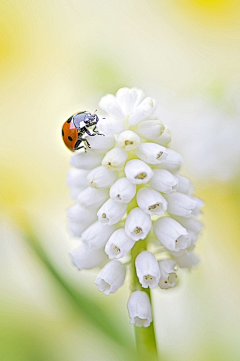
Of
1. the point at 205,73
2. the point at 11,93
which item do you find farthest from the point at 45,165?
the point at 205,73

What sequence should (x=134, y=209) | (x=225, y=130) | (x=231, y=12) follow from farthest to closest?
(x=231, y=12) → (x=225, y=130) → (x=134, y=209)

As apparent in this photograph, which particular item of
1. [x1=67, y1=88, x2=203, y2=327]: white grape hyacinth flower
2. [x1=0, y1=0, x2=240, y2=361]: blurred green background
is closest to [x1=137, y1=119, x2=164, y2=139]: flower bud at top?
[x1=67, y1=88, x2=203, y2=327]: white grape hyacinth flower

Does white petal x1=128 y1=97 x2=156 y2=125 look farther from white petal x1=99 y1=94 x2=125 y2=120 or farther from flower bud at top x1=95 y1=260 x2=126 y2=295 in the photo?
flower bud at top x1=95 y1=260 x2=126 y2=295

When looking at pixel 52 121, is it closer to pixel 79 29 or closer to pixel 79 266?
pixel 79 29

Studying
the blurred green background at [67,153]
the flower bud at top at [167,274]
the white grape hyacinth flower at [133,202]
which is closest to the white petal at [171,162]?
the white grape hyacinth flower at [133,202]

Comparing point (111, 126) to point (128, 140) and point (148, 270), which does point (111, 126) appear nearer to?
point (128, 140)
